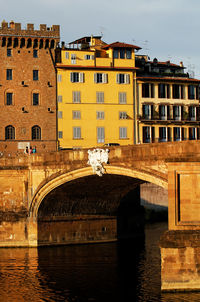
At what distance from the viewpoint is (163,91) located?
7581 centimetres

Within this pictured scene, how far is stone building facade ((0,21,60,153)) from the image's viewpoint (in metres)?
70.9

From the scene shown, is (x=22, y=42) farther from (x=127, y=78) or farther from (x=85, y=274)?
(x=85, y=274)

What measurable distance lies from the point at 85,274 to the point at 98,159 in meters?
8.25

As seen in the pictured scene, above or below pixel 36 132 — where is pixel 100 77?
above

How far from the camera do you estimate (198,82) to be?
78.2m

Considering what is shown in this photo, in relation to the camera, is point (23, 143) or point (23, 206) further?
point (23, 143)

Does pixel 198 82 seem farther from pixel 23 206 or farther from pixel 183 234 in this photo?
pixel 183 234

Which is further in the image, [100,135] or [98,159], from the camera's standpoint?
[100,135]

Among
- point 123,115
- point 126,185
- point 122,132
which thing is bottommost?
point 126,185

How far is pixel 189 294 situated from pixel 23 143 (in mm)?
40517

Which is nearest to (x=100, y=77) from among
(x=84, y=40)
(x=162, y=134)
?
(x=84, y=40)

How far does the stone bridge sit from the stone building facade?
54.0 feet

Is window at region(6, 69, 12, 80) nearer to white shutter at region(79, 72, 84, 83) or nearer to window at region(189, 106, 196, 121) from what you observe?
white shutter at region(79, 72, 84, 83)

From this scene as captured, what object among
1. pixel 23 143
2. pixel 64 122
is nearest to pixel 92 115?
pixel 64 122
